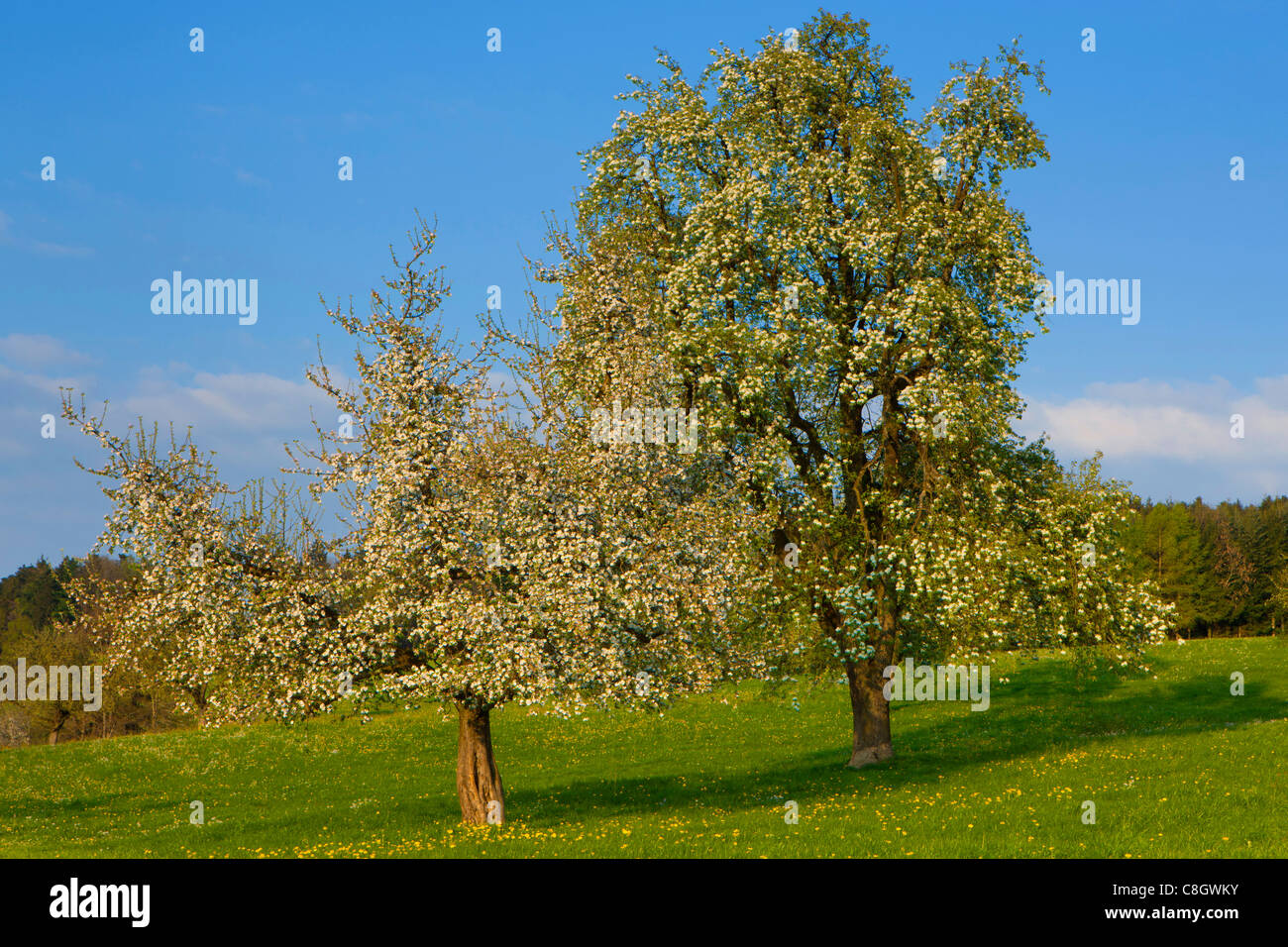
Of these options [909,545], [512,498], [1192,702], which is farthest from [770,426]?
[1192,702]

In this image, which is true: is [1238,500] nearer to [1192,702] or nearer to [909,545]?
[1192,702]

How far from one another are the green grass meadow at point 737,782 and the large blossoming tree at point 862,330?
473cm

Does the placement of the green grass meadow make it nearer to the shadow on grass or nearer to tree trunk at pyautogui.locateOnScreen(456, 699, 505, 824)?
the shadow on grass

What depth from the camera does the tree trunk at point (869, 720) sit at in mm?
32656

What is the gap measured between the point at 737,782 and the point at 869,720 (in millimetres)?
5126

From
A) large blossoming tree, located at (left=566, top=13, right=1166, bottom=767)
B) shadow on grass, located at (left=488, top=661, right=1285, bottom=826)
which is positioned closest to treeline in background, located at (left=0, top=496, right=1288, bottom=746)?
shadow on grass, located at (left=488, top=661, right=1285, bottom=826)

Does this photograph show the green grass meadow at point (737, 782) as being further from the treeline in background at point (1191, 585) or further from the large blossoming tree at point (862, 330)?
the treeline in background at point (1191, 585)

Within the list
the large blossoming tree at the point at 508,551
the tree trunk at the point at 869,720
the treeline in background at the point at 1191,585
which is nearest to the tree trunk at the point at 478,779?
the large blossoming tree at the point at 508,551

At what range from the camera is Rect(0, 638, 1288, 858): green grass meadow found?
20.3m

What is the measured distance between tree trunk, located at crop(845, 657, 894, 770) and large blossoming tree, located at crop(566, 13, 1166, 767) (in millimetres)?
2297

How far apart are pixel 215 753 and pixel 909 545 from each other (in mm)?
40716

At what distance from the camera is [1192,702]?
164 feet
